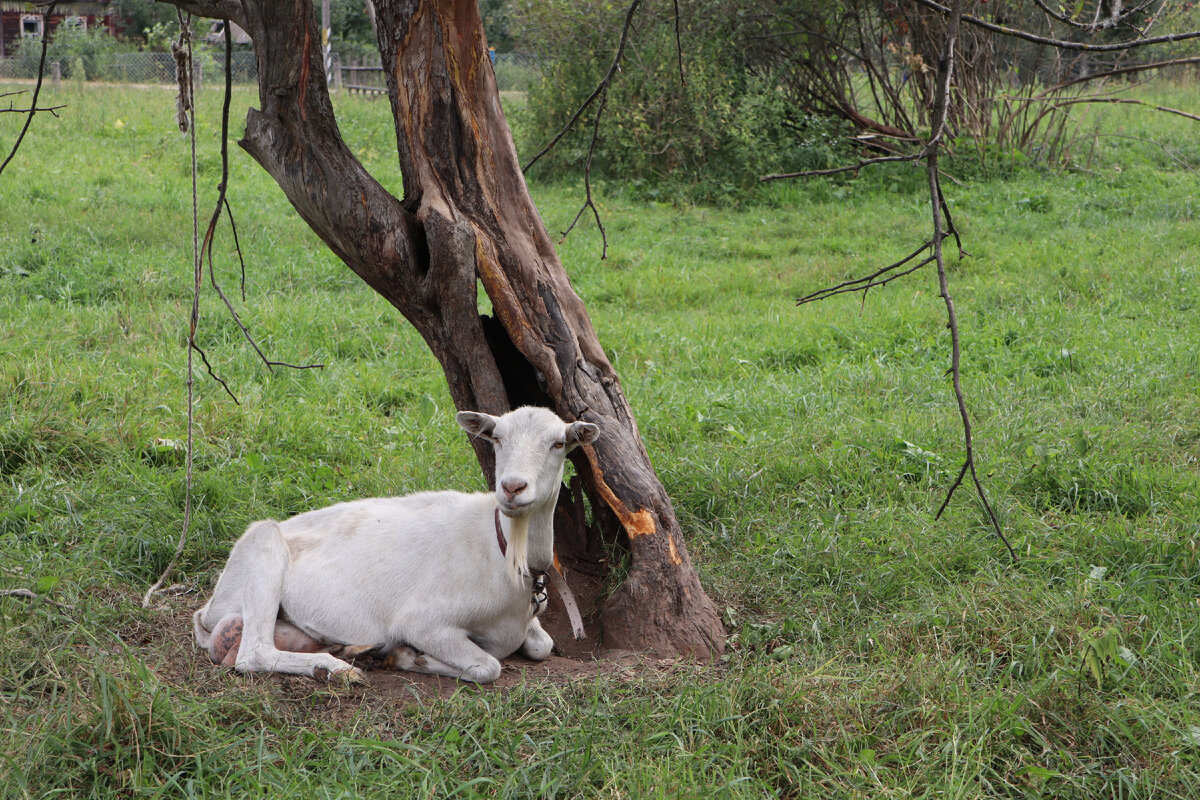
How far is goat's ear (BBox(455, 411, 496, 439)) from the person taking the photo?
3479 millimetres

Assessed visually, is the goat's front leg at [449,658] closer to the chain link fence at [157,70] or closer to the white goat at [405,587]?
the white goat at [405,587]

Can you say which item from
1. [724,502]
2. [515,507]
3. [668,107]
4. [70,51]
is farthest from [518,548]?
[70,51]

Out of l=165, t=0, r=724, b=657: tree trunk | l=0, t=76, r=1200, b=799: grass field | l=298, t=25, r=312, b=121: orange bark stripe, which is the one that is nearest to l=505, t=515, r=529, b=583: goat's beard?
Result: l=0, t=76, r=1200, b=799: grass field

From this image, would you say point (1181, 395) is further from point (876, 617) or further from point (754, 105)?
point (754, 105)

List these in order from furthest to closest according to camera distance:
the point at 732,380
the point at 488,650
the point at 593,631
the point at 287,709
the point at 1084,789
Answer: the point at 732,380, the point at 593,631, the point at 488,650, the point at 287,709, the point at 1084,789

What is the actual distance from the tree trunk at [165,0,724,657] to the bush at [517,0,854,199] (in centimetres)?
880

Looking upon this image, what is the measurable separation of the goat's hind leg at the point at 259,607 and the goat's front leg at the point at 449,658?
0.24 meters

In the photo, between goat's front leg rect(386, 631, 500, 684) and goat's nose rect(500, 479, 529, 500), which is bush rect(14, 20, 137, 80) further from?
goat's nose rect(500, 479, 529, 500)

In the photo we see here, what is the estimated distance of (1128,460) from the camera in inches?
200

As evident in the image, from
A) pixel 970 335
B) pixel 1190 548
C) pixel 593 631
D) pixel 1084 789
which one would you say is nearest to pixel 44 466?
pixel 593 631

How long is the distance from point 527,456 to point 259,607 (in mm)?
1172

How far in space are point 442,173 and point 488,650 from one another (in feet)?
5.98

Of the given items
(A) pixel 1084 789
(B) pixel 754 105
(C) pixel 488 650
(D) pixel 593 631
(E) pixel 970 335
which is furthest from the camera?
(B) pixel 754 105

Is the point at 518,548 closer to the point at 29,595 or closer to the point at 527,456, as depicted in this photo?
the point at 527,456
